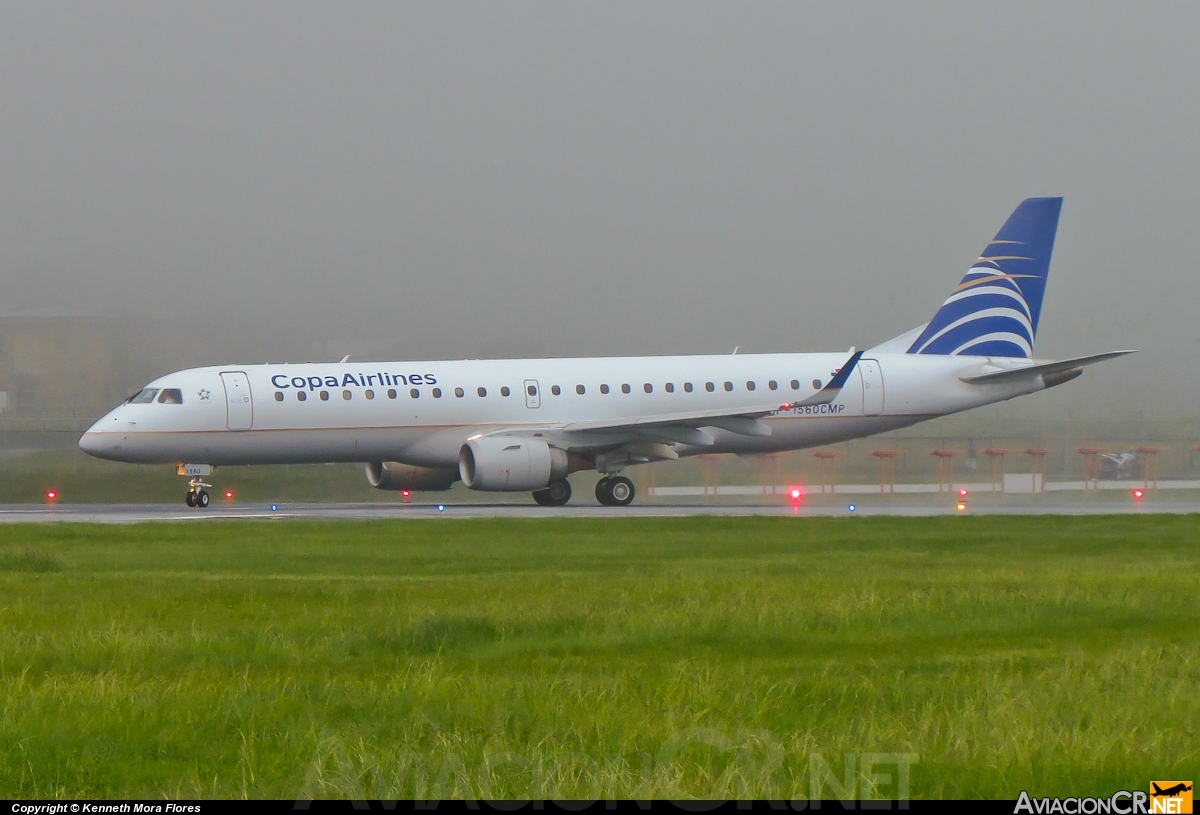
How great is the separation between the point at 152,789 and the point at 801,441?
32.7 meters

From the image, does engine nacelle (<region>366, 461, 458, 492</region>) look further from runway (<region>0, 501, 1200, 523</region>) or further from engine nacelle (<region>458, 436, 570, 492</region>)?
engine nacelle (<region>458, 436, 570, 492</region>)

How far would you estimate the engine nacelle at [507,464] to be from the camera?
33906 mm

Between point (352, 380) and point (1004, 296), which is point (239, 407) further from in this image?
point (1004, 296)

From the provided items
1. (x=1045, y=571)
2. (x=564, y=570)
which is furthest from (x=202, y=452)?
(x=1045, y=571)

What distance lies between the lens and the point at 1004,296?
4138 cm

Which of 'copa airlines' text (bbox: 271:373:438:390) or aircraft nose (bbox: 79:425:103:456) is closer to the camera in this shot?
aircraft nose (bbox: 79:425:103:456)

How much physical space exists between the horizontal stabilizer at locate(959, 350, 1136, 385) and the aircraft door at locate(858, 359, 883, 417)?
242cm

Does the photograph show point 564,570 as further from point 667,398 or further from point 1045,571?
point 667,398

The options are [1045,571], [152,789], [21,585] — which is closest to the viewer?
[152,789]

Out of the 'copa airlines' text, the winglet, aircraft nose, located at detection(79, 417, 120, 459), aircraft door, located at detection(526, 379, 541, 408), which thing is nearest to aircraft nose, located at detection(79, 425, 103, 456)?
aircraft nose, located at detection(79, 417, 120, 459)

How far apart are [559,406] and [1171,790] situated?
3122cm

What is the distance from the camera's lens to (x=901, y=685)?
8.03 meters

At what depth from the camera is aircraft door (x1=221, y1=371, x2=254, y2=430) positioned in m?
33.8

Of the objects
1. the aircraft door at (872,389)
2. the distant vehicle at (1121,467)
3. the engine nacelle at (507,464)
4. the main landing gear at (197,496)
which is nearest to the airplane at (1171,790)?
the engine nacelle at (507,464)
